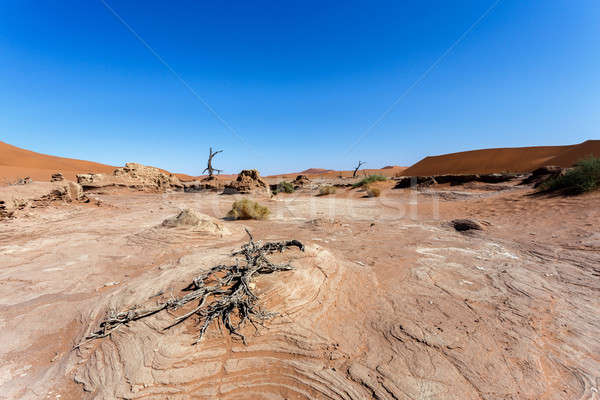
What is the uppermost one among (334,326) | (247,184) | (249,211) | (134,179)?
(134,179)

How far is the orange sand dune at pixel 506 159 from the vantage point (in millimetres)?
26016

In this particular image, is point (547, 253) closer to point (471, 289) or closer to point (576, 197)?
point (471, 289)

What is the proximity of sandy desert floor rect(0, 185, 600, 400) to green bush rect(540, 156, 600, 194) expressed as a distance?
4264mm

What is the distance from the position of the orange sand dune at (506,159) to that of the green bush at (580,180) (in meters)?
19.2

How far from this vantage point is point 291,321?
89.8 inches

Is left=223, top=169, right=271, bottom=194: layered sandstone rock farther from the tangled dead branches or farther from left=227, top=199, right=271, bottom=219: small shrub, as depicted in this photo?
the tangled dead branches

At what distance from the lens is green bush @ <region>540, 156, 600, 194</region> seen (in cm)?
758

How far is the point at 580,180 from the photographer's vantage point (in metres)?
7.90

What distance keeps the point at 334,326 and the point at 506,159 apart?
41606mm

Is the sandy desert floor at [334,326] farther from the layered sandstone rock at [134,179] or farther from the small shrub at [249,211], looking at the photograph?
the layered sandstone rock at [134,179]

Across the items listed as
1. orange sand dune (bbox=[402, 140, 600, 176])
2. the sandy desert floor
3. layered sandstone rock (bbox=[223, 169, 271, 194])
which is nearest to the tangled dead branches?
the sandy desert floor

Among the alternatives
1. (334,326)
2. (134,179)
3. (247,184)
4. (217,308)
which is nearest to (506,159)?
(247,184)

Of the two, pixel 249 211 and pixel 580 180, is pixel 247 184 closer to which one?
pixel 249 211

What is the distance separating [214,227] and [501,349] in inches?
212
